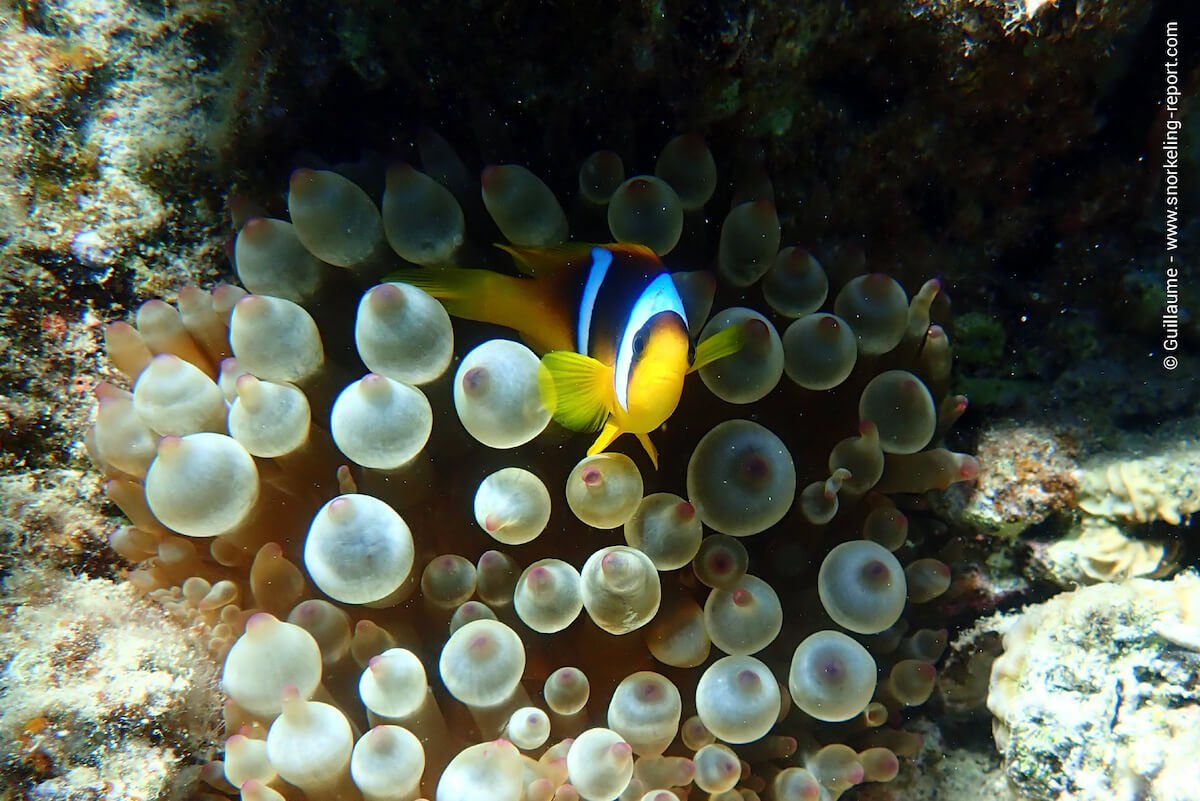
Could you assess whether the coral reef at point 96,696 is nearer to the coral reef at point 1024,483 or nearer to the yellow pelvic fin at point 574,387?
the yellow pelvic fin at point 574,387

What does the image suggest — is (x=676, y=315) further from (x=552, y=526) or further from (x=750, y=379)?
(x=552, y=526)

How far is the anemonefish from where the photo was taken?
3.66ft

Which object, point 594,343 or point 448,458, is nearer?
point 594,343

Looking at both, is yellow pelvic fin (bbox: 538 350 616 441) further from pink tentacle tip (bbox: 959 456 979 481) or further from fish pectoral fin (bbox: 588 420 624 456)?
pink tentacle tip (bbox: 959 456 979 481)

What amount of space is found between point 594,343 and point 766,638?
0.63m

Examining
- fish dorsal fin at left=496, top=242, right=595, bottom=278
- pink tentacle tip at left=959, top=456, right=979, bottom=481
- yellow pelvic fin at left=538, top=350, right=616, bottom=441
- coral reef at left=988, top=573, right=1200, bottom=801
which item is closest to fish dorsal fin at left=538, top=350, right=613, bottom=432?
yellow pelvic fin at left=538, top=350, right=616, bottom=441

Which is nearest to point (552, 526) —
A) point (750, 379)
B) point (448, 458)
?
point (448, 458)

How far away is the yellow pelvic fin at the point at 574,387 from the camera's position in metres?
1.19

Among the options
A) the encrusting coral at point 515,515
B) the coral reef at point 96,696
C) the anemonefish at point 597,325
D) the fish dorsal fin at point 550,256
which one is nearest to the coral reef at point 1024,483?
the encrusting coral at point 515,515

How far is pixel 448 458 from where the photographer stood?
148 centimetres

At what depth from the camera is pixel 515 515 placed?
1257mm

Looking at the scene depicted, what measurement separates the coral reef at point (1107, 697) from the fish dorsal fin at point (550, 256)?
3.95 feet

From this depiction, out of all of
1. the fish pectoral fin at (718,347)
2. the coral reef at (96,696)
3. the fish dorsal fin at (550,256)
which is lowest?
the coral reef at (96,696)

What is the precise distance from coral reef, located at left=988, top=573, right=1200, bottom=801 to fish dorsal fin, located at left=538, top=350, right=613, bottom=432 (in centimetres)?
102
